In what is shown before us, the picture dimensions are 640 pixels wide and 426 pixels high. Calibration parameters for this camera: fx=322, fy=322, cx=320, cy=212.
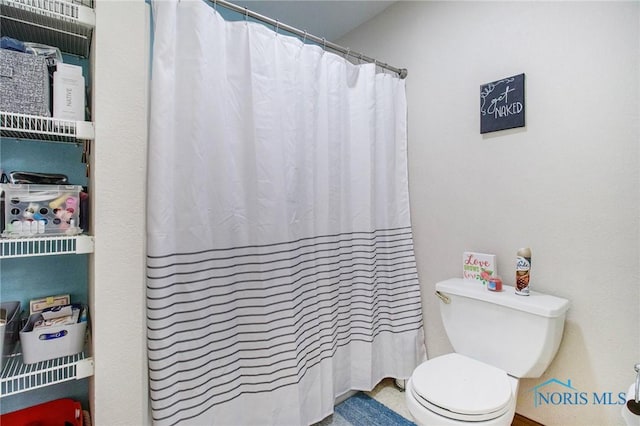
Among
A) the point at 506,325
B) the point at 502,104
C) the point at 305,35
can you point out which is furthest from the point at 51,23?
the point at 506,325

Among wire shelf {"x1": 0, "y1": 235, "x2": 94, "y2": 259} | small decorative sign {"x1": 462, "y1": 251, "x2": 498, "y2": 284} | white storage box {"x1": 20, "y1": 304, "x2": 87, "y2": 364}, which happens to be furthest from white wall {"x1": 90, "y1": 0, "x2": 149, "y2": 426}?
small decorative sign {"x1": 462, "y1": 251, "x2": 498, "y2": 284}

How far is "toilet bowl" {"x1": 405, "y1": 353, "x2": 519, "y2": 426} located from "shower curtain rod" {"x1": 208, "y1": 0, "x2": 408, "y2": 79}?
162 centimetres

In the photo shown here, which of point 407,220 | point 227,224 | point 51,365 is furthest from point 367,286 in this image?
point 51,365

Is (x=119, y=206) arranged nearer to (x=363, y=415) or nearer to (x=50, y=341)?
(x=50, y=341)

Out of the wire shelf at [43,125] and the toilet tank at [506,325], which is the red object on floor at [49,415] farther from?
the toilet tank at [506,325]

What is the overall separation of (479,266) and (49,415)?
197cm

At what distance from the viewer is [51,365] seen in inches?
38.8

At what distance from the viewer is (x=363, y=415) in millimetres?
1722

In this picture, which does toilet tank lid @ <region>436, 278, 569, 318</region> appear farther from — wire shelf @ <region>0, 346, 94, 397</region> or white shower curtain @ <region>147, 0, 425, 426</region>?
wire shelf @ <region>0, 346, 94, 397</region>

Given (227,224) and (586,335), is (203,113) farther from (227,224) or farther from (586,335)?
(586,335)

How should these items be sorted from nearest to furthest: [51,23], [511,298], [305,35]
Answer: [51,23], [511,298], [305,35]

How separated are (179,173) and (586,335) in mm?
1811

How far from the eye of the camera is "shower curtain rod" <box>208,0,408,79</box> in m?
1.33

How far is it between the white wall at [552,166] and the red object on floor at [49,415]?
1784 millimetres
